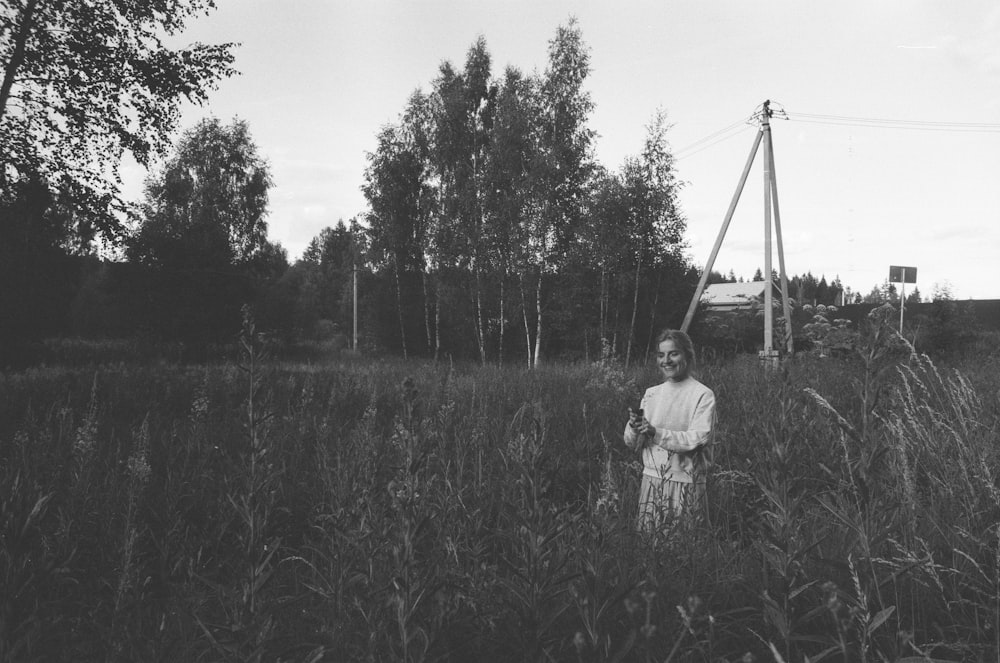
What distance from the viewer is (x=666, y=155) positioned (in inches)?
840

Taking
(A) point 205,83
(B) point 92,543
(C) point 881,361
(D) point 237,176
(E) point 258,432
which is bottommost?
(B) point 92,543

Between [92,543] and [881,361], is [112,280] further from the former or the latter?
[881,361]

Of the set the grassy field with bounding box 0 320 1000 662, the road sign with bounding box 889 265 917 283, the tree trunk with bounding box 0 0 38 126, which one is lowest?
the grassy field with bounding box 0 320 1000 662

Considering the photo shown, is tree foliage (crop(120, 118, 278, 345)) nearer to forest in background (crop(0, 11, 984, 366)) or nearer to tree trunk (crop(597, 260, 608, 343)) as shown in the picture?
forest in background (crop(0, 11, 984, 366))

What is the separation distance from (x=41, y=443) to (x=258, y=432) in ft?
15.0

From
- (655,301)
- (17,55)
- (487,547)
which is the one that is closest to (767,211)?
(655,301)

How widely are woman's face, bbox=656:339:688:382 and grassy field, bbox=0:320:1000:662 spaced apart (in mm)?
624

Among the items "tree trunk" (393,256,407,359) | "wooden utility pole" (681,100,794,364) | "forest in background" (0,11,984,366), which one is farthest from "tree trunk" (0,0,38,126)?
"tree trunk" (393,256,407,359)

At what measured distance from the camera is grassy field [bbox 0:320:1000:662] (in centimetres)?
155

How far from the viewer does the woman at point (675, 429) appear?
352cm

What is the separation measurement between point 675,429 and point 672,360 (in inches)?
17.4

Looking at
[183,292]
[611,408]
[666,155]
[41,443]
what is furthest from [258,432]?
[183,292]

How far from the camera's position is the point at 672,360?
13.5 ft

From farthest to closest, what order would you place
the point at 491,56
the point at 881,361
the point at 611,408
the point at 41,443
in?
1. the point at 491,56
2. the point at 611,408
3. the point at 41,443
4. the point at 881,361
